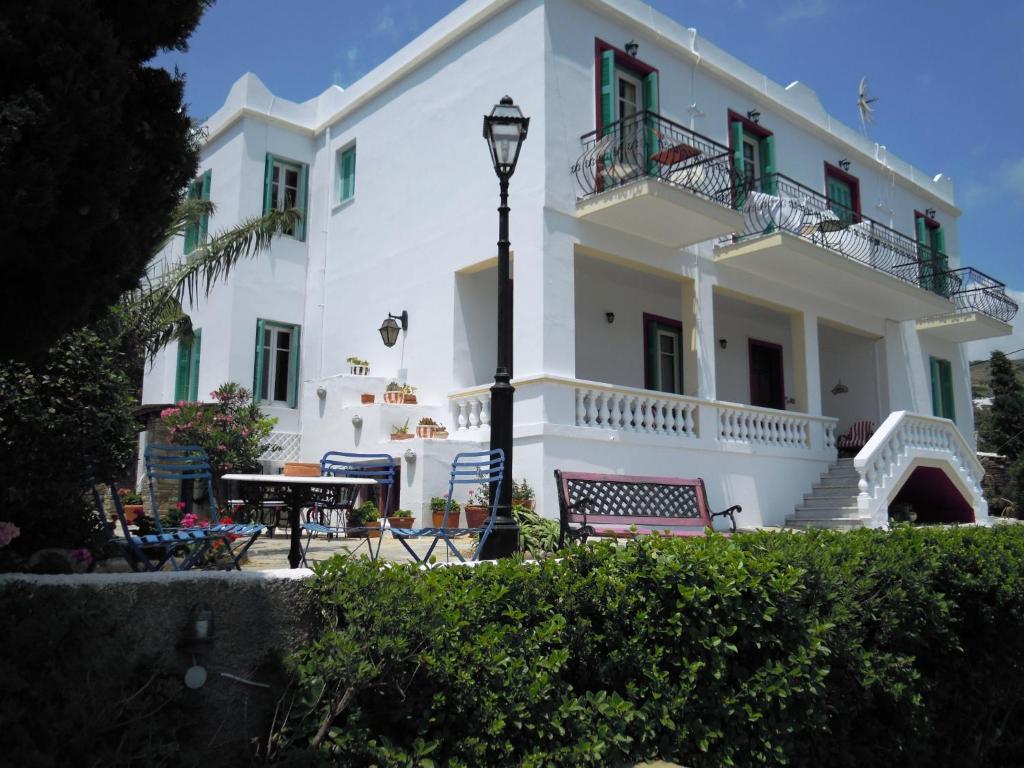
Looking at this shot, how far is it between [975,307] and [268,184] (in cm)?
1543

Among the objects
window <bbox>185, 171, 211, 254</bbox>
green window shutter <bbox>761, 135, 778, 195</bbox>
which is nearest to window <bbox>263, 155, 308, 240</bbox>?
window <bbox>185, 171, 211, 254</bbox>

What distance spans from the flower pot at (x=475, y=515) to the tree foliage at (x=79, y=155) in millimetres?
7335

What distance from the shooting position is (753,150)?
50.8 feet

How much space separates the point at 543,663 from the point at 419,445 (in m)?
7.85

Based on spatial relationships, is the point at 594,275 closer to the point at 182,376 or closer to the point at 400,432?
the point at 400,432

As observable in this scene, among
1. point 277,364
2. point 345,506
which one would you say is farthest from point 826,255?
point 345,506

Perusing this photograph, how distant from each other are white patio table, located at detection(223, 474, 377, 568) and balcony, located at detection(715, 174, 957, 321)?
874cm

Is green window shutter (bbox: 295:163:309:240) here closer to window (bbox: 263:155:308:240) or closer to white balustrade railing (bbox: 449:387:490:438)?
window (bbox: 263:155:308:240)

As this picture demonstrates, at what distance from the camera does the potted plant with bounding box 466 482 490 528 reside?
1061 cm

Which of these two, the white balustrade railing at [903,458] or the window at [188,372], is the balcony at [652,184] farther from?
the window at [188,372]

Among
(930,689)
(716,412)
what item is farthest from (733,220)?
(930,689)

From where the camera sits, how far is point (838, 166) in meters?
17.3

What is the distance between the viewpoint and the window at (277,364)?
49.7 feet

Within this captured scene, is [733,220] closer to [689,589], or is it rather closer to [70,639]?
[689,589]
